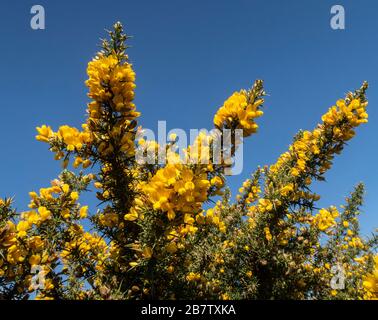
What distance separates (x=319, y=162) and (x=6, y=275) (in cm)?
376

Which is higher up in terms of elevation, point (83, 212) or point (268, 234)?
point (83, 212)

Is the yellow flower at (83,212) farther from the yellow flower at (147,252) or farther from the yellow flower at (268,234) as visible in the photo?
the yellow flower at (268,234)

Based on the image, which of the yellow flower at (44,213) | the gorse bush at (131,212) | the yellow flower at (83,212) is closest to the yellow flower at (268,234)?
the gorse bush at (131,212)

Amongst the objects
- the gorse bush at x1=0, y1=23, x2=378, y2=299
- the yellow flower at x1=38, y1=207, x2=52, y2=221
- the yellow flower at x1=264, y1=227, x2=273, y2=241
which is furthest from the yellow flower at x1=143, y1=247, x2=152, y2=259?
the yellow flower at x1=264, y1=227, x2=273, y2=241

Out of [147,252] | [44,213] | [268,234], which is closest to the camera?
[147,252]

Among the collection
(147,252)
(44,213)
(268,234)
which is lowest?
(268,234)

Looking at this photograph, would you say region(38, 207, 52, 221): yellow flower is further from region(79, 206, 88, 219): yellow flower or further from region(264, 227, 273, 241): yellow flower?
region(264, 227, 273, 241): yellow flower

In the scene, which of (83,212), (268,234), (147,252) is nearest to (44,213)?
(83,212)

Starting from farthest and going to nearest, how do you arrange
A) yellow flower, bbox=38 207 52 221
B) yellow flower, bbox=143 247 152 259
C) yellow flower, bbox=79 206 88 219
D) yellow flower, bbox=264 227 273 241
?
yellow flower, bbox=264 227 273 241 < yellow flower, bbox=79 206 88 219 < yellow flower, bbox=38 207 52 221 < yellow flower, bbox=143 247 152 259

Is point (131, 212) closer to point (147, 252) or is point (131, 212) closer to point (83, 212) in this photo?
point (147, 252)

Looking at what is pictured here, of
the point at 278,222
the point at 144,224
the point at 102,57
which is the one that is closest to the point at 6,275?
the point at 144,224

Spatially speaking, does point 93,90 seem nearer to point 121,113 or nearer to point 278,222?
point 121,113

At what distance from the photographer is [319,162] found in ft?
14.4

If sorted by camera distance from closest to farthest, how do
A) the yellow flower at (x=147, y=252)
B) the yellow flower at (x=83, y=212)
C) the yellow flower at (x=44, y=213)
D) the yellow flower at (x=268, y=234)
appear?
the yellow flower at (x=147, y=252)
the yellow flower at (x=44, y=213)
the yellow flower at (x=83, y=212)
the yellow flower at (x=268, y=234)
